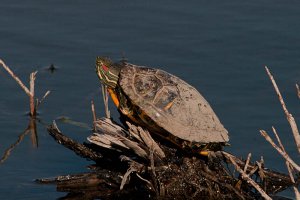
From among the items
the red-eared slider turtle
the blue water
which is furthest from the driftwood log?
the blue water

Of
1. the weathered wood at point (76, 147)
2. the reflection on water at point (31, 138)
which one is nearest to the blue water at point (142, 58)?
the reflection on water at point (31, 138)

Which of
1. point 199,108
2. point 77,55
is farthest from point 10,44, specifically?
point 199,108

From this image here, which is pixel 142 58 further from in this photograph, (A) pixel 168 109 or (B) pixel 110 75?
(A) pixel 168 109

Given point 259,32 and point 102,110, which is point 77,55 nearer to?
point 102,110

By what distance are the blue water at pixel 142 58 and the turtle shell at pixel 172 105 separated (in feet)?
3.32

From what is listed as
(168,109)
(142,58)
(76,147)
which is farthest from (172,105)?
(142,58)

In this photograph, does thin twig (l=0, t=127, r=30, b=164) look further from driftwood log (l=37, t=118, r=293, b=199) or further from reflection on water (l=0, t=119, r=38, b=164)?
driftwood log (l=37, t=118, r=293, b=199)

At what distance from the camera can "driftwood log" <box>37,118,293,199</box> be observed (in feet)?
26.4

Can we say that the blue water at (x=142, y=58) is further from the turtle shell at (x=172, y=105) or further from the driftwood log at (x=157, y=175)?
the turtle shell at (x=172, y=105)

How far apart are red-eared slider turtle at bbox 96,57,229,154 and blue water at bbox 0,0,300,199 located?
36.9 inches

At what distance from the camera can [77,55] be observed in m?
10.8

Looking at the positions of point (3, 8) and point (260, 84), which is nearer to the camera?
point (260, 84)

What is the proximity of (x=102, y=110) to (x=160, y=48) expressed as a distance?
1.65m

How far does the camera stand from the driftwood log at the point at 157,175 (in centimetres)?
805
